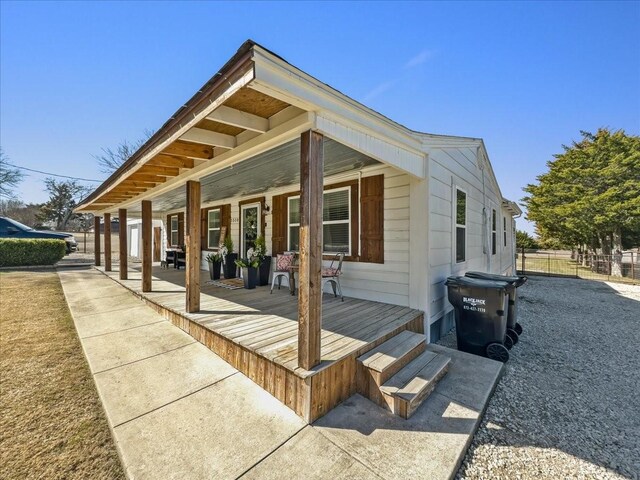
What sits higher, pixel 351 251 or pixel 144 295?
pixel 351 251

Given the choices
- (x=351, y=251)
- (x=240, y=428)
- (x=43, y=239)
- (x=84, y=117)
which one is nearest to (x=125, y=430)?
(x=240, y=428)

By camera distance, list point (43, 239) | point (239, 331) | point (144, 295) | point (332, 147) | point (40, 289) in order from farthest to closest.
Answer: point (43, 239) < point (40, 289) < point (144, 295) < point (332, 147) < point (239, 331)

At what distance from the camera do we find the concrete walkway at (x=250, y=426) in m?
1.74

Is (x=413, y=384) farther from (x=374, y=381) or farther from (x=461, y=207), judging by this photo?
(x=461, y=207)

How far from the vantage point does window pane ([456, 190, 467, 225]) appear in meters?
5.08

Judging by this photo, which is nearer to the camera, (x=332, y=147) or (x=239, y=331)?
(x=239, y=331)

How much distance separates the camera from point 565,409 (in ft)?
8.22

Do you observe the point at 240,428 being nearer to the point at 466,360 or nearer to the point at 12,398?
the point at 12,398

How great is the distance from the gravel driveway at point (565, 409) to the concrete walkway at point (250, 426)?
0.18m

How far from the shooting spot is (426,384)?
8.11 ft

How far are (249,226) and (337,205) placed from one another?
10.6ft

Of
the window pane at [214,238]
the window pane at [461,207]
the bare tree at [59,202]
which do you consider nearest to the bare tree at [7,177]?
the bare tree at [59,202]

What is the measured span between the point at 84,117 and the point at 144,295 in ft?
46.0

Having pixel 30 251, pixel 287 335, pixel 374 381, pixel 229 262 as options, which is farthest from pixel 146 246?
pixel 30 251
